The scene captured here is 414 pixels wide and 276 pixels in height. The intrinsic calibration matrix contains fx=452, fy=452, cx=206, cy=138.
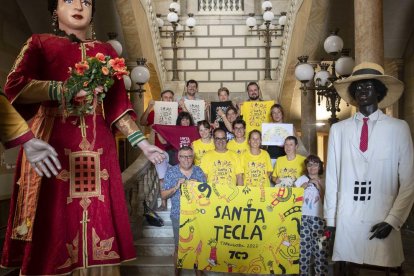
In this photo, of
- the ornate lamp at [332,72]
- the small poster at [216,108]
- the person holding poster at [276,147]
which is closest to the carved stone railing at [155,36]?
the small poster at [216,108]

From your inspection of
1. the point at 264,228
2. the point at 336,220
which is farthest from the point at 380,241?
the point at 264,228

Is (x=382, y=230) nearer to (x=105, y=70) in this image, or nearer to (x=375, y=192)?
(x=375, y=192)

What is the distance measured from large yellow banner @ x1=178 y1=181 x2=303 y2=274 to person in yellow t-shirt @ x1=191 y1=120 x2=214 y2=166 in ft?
4.20

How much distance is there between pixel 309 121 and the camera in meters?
11.5

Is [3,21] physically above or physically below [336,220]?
above

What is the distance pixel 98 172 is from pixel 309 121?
9.10m

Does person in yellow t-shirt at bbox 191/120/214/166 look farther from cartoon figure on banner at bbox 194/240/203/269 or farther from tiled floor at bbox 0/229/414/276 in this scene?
tiled floor at bbox 0/229/414/276

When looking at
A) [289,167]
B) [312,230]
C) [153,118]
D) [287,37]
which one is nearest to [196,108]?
[153,118]

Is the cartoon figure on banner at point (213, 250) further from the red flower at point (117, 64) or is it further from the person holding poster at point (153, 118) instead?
the red flower at point (117, 64)

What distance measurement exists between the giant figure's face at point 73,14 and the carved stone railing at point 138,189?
3.61m

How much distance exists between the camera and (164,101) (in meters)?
7.65

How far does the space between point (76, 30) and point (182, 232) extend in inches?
105

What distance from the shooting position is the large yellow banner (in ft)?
16.5

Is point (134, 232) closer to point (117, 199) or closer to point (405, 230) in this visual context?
point (117, 199)
